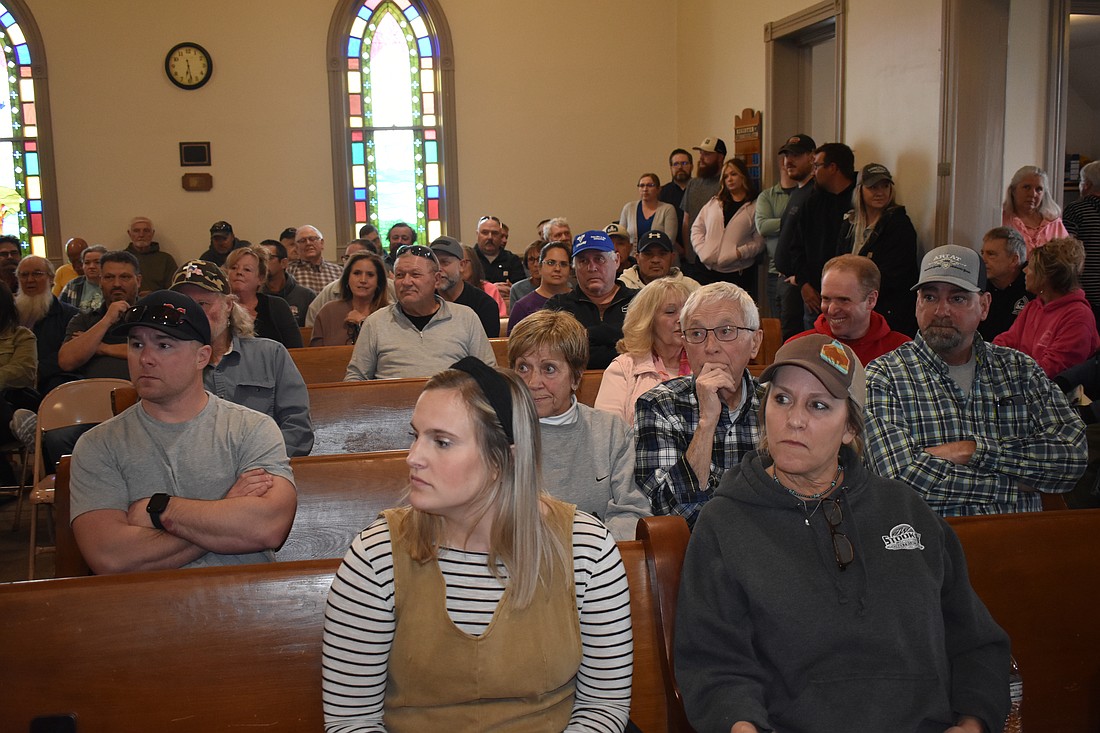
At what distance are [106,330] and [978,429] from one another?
393cm

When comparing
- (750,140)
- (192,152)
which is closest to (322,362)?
(750,140)

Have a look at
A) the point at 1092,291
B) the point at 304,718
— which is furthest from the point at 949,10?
the point at 304,718

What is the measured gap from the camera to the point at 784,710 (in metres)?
1.85

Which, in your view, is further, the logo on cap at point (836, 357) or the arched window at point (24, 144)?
the arched window at point (24, 144)

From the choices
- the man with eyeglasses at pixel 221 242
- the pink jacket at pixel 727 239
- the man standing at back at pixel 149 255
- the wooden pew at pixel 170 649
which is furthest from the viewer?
the man standing at back at pixel 149 255

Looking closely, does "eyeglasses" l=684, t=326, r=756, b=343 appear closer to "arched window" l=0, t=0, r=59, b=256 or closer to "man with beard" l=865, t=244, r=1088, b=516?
"man with beard" l=865, t=244, r=1088, b=516

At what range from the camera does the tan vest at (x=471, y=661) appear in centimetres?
173

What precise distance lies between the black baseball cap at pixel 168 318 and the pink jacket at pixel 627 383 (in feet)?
4.72

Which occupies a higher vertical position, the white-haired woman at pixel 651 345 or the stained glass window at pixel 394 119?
the stained glass window at pixel 394 119

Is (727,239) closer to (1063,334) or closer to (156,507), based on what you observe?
(1063,334)

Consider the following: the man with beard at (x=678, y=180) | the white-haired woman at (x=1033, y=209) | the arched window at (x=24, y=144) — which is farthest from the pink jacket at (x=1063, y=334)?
the arched window at (x=24, y=144)

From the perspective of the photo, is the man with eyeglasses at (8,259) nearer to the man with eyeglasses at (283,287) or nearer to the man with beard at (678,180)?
the man with eyeglasses at (283,287)

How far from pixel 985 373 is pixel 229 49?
9597 mm

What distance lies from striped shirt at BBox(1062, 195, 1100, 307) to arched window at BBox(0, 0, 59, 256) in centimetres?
949
